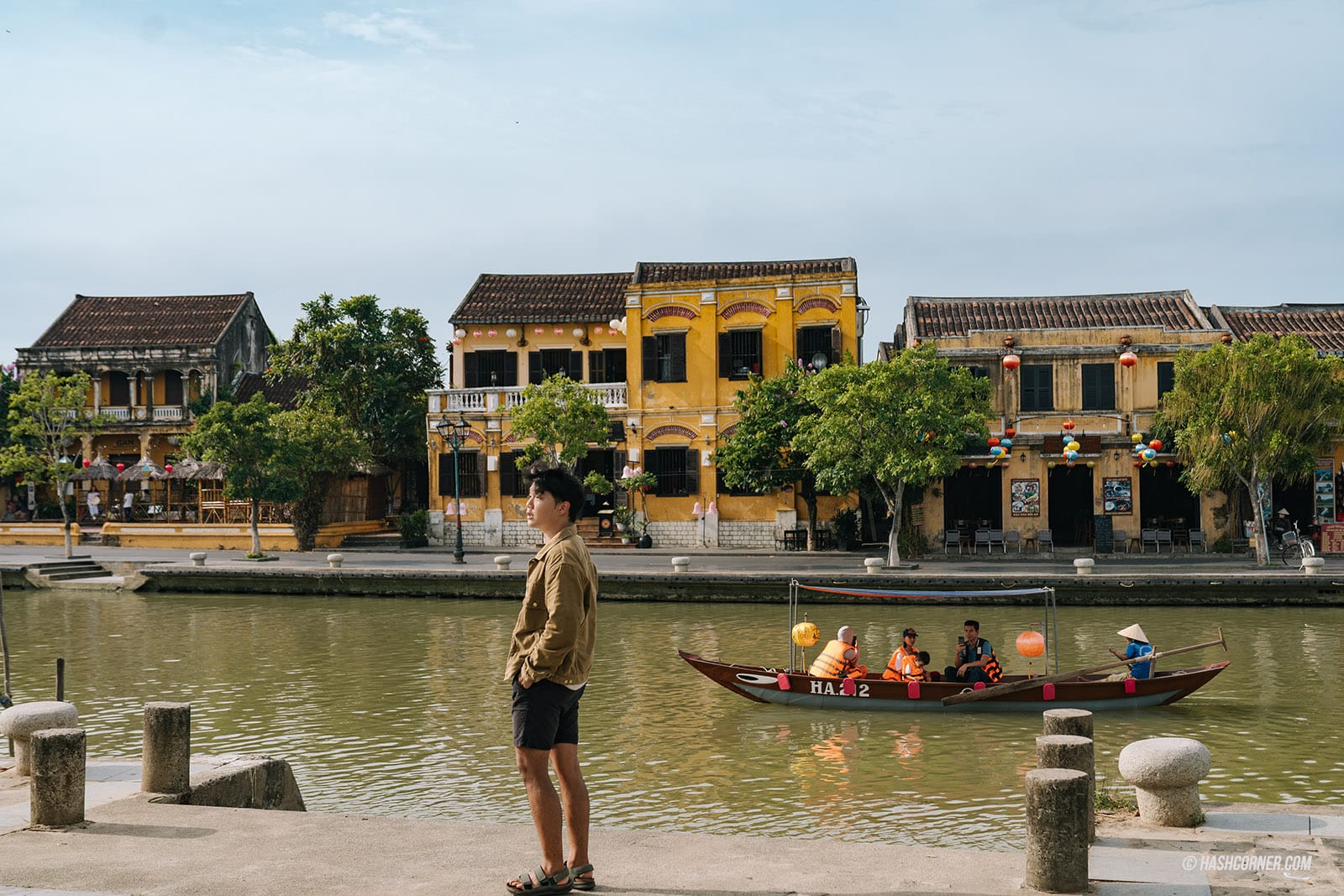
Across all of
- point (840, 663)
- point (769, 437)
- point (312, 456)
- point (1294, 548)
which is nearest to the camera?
point (840, 663)

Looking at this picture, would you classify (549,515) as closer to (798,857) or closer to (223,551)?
(798,857)

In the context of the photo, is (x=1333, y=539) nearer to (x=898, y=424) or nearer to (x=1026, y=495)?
(x=1026, y=495)

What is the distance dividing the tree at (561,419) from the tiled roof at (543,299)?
230 inches

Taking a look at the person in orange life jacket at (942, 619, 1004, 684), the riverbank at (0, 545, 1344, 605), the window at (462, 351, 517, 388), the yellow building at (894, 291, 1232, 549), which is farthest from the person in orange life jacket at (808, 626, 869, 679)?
the window at (462, 351, 517, 388)

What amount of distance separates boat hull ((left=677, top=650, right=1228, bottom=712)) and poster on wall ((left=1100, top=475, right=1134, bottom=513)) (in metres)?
19.7

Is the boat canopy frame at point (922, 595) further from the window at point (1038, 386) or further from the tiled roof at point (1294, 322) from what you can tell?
the tiled roof at point (1294, 322)

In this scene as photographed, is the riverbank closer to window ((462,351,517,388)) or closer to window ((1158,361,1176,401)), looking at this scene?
window ((1158,361,1176,401))

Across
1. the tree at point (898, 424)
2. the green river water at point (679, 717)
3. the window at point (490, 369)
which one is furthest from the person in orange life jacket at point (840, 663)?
the window at point (490, 369)

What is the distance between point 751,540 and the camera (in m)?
39.3

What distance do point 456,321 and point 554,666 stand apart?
121 feet

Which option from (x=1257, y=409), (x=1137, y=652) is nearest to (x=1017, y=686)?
(x=1137, y=652)

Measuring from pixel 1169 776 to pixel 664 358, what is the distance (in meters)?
31.9

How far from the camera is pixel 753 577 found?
29.0 meters

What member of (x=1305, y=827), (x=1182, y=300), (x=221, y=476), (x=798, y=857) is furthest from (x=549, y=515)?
(x=221, y=476)
